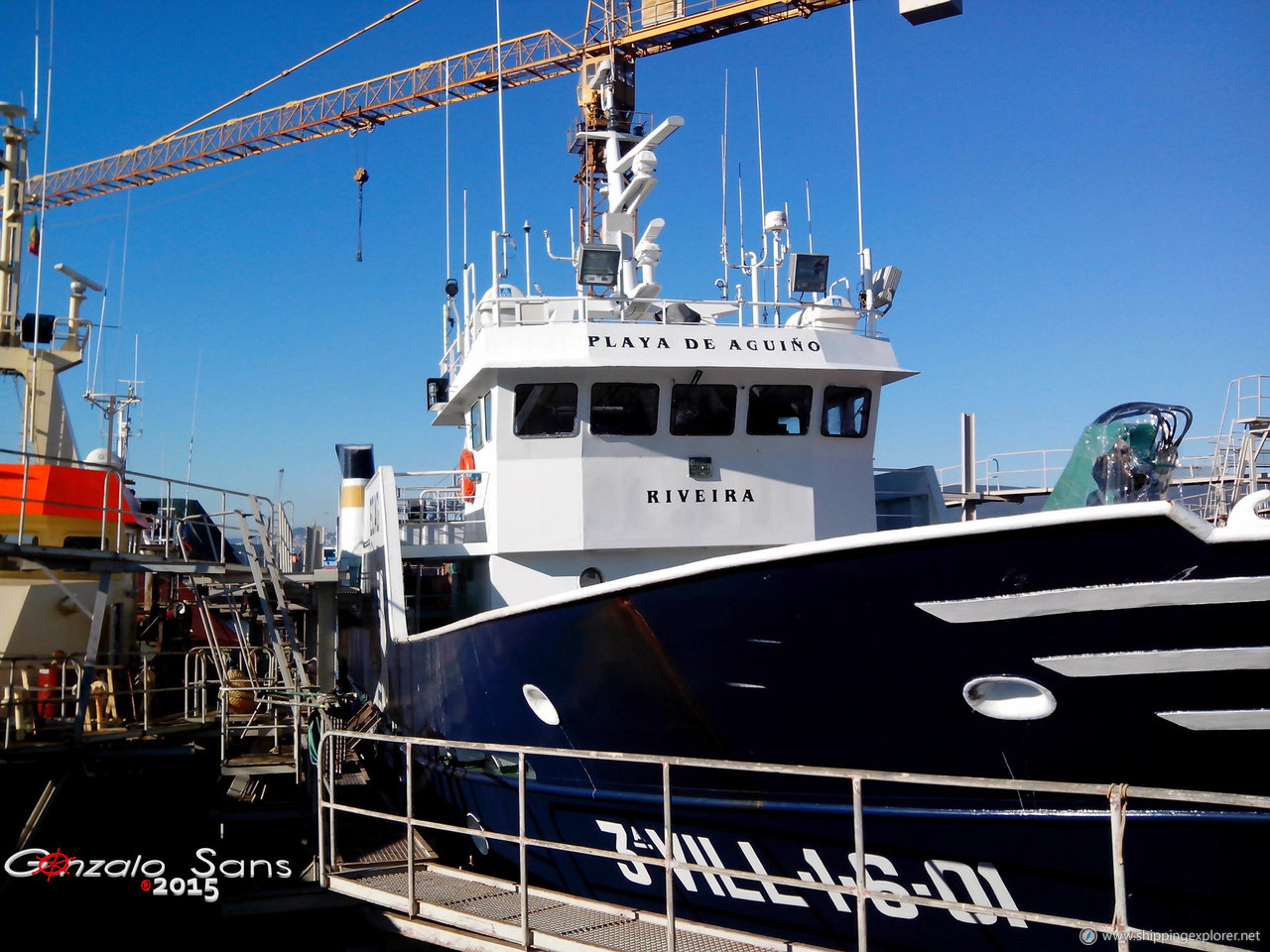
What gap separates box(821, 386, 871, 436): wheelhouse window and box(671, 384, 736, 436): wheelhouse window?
3.34 feet

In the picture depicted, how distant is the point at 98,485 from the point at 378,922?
7.57m

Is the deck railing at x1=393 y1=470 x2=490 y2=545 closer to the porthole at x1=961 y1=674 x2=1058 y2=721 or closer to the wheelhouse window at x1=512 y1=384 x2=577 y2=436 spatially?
the wheelhouse window at x1=512 y1=384 x2=577 y2=436

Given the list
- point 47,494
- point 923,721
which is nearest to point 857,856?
point 923,721

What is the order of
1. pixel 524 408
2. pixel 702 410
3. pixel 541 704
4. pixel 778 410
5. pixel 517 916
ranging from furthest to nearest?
pixel 778 410 → pixel 702 410 → pixel 524 408 → pixel 541 704 → pixel 517 916

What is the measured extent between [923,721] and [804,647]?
736 millimetres

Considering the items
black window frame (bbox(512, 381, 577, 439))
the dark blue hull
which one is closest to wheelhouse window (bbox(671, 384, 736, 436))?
black window frame (bbox(512, 381, 577, 439))

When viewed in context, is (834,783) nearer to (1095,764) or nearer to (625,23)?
(1095,764)

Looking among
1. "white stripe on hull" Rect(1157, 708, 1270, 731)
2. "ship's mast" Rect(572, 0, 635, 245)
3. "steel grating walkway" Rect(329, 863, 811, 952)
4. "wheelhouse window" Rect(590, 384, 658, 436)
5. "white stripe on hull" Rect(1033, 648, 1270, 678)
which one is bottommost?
"steel grating walkway" Rect(329, 863, 811, 952)

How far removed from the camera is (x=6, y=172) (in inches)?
571

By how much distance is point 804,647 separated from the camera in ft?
18.5

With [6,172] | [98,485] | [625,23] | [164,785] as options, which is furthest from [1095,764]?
[625,23]

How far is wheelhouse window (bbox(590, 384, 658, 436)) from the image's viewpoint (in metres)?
9.55

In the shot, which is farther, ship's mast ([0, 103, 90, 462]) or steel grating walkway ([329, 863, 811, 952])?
ship's mast ([0, 103, 90, 462])

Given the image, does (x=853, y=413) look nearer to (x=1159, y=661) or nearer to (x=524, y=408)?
(x=524, y=408)
